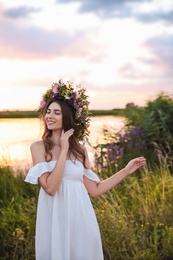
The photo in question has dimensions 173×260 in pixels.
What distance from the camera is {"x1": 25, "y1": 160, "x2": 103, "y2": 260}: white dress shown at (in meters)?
3.47

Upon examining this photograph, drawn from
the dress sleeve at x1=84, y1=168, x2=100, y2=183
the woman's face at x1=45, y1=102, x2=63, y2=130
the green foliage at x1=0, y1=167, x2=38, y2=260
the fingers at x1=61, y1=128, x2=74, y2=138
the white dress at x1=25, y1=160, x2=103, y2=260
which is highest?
the woman's face at x1=45, y1=102, x2=63, y2=130

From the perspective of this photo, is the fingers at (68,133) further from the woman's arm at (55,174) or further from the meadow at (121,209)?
the meadow at (121,209)

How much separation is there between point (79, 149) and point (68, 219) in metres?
0.55

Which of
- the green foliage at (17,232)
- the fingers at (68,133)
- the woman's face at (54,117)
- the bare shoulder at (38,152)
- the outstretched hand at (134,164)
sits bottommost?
the green foliage at (17,232)

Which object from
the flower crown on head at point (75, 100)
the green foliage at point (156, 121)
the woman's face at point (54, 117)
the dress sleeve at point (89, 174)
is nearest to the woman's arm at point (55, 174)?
the woman's face at point (54, 117)

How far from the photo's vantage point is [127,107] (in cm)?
1185

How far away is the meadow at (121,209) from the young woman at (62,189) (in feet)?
4.35

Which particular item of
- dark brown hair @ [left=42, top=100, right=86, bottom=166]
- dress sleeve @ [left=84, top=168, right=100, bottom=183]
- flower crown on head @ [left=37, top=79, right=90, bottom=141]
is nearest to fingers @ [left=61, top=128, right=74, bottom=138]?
dark brown hair @ [left=42, top=100, right=86, bottom=166]

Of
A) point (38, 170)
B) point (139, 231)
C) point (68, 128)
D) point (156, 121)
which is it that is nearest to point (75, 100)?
point (68, 128)

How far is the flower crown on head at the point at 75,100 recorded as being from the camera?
3700 millimetres

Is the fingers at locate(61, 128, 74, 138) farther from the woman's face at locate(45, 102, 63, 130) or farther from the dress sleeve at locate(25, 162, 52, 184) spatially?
the dress sleeve at locate(25, 162, 52, 184)

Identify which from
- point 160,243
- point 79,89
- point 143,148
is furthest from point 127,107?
point 79,89

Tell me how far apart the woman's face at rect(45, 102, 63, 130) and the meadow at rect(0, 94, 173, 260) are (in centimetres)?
179

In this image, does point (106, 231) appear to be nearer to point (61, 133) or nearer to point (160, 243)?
point (160, 243)
